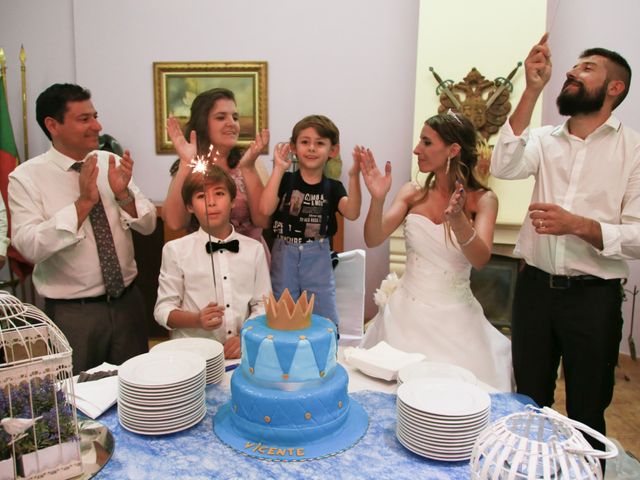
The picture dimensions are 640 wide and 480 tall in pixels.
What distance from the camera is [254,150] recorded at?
241cm

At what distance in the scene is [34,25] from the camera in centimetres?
500

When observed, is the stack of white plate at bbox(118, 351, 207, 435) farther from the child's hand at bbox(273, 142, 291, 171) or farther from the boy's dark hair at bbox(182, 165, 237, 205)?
the child's hand at bbox(273, 142, 291, 171)

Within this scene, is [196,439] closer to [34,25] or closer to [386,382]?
[386,382]

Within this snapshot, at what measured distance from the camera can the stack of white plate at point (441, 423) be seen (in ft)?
4.42

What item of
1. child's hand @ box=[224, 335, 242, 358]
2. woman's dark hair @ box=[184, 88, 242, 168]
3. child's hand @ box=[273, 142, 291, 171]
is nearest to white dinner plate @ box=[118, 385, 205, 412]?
child's hand @ box=[224, 335, 242, 358]

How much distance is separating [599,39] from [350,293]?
304 cm

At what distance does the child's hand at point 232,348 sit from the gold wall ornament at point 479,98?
127 inches

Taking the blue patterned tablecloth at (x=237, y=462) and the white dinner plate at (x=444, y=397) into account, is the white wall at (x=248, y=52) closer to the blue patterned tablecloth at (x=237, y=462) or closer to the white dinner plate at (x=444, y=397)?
the white dinner plate at (x=444, y=397)

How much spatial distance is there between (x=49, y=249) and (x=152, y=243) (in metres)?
2.42

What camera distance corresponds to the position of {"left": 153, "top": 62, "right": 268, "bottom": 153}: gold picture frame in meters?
4.95

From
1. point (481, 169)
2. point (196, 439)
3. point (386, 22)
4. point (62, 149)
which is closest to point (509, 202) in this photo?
point (481, 169)

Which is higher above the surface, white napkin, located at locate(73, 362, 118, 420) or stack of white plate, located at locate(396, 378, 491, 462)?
stack of white plate, located at locate(396, 378, 491, 462)

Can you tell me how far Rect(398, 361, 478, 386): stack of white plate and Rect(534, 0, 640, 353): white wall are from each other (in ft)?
11.2

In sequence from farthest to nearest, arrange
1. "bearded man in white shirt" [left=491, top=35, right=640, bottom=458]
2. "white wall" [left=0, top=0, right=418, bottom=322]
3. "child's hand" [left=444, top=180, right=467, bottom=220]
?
1. "white wall" [left=0, top=0, right=418, bottom=322]
2. "bearded man in white shirt" [left=491, top=35, right=640, bottom=458]
3. "child's hand" [left=444, top=180, right=467, bottom=220]
